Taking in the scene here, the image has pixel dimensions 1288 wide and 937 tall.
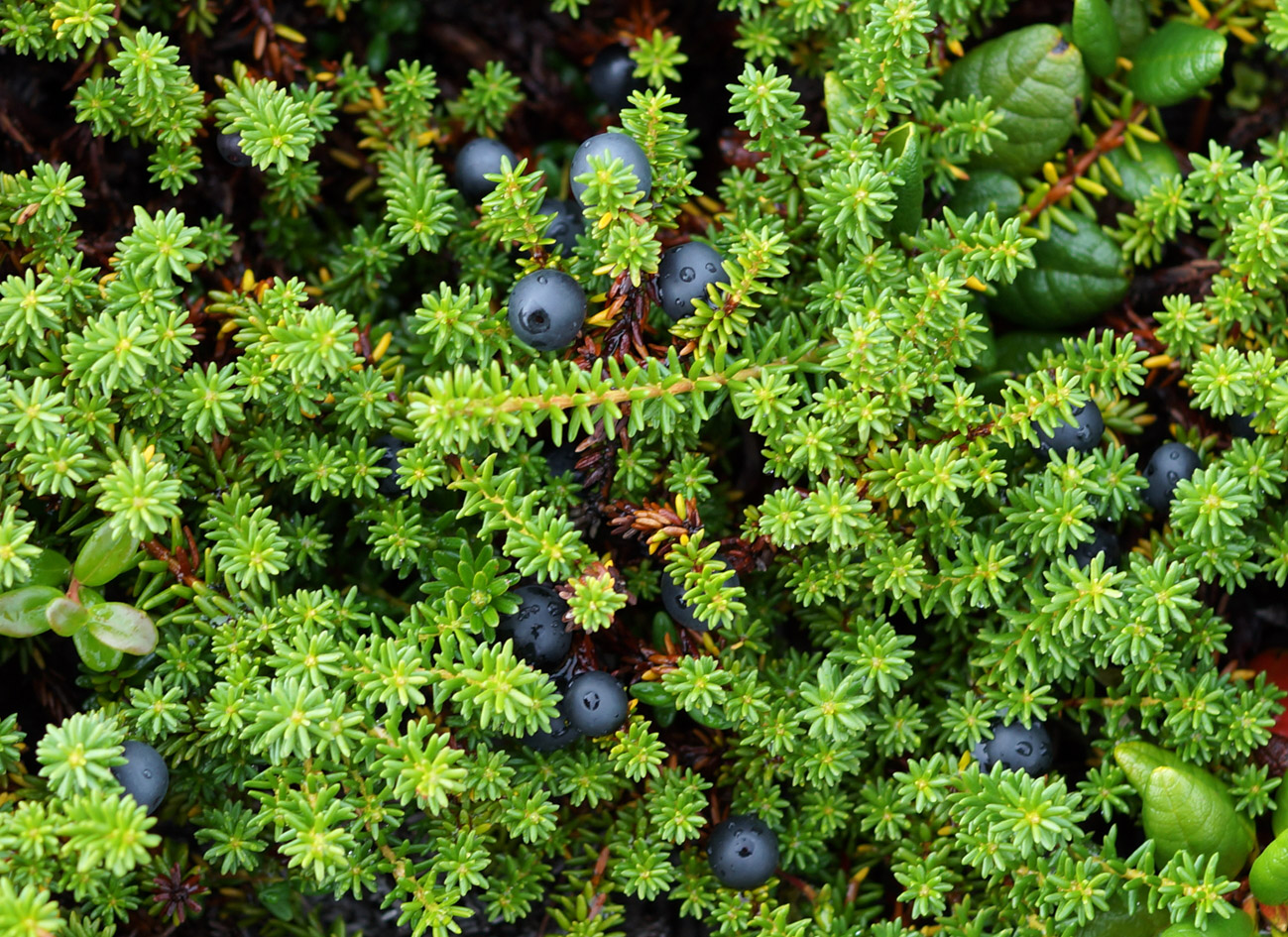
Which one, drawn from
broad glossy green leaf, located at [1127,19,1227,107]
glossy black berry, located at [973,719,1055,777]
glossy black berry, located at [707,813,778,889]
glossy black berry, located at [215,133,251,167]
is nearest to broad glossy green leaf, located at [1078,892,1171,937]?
glossy black berry, located at [973,719,1055,777]

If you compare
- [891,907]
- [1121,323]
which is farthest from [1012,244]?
[891,907]

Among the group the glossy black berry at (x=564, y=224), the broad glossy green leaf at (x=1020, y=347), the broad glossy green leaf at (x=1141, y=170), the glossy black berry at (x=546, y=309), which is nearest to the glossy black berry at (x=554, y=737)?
the glossy black berry at (x=546, y=309)

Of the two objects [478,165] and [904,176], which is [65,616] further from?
[904,176]

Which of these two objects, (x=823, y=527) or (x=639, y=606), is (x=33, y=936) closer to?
(x=639, y=606)

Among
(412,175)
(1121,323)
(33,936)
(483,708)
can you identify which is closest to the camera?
(33,936)

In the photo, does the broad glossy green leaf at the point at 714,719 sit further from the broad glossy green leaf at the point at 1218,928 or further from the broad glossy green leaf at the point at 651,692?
the broad glossy green leaf at the point at 1218,928
